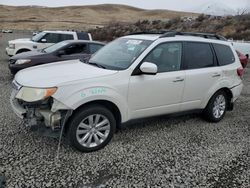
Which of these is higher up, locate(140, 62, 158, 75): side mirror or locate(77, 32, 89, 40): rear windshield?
locate(140, 62, 158, 75): side mirror

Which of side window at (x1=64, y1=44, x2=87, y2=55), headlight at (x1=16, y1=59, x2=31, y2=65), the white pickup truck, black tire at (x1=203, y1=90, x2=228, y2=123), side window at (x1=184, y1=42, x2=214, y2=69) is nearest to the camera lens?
side window at (x1=184, y1=42, x2=214, y2=69)

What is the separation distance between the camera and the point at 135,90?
4.28 metres

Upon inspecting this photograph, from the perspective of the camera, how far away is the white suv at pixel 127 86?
3.81 meters

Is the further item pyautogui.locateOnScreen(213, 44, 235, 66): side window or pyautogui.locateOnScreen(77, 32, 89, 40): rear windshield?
pyautogui.locateOnScreen(77, 32, 89, 40): rear windshield

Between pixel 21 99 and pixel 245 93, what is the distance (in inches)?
262

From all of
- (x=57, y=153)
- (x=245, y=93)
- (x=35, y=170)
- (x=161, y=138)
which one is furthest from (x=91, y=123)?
(x=245, y=93)

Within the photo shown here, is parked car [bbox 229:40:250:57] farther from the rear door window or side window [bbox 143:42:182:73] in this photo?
A: side window [bbox 143:42:182:73]

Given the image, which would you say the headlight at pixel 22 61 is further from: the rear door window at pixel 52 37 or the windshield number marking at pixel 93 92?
the windshield number marking at pixel 93 92

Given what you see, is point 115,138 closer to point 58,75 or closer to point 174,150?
point 174,150

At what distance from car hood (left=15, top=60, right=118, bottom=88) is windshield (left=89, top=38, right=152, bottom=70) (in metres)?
0.26

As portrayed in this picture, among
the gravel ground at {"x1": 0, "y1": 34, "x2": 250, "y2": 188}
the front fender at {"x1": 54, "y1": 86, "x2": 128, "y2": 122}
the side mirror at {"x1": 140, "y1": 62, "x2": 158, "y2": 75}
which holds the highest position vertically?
the side mirror at {"x1": 140, "y1": 62, "x2": 158, "y2": 75}

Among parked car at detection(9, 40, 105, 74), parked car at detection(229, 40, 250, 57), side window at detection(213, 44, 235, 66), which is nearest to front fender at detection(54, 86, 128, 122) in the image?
side window at detection(213, 44, 235, 66)

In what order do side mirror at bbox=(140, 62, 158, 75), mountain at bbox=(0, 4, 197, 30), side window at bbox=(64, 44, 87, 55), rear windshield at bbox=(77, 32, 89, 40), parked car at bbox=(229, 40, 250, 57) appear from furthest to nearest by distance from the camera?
mountain at bbox=(0, 4, 197, 30) → parked car at bbox=(229, 40, 250, 57) → rear windshield at bbox=(77, 32, 89, 40) → side window at bbox=(64, 44, 87, 55) → side mirror at bbox=(140, 62, 158, 75)

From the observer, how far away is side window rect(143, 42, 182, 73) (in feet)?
15.0
